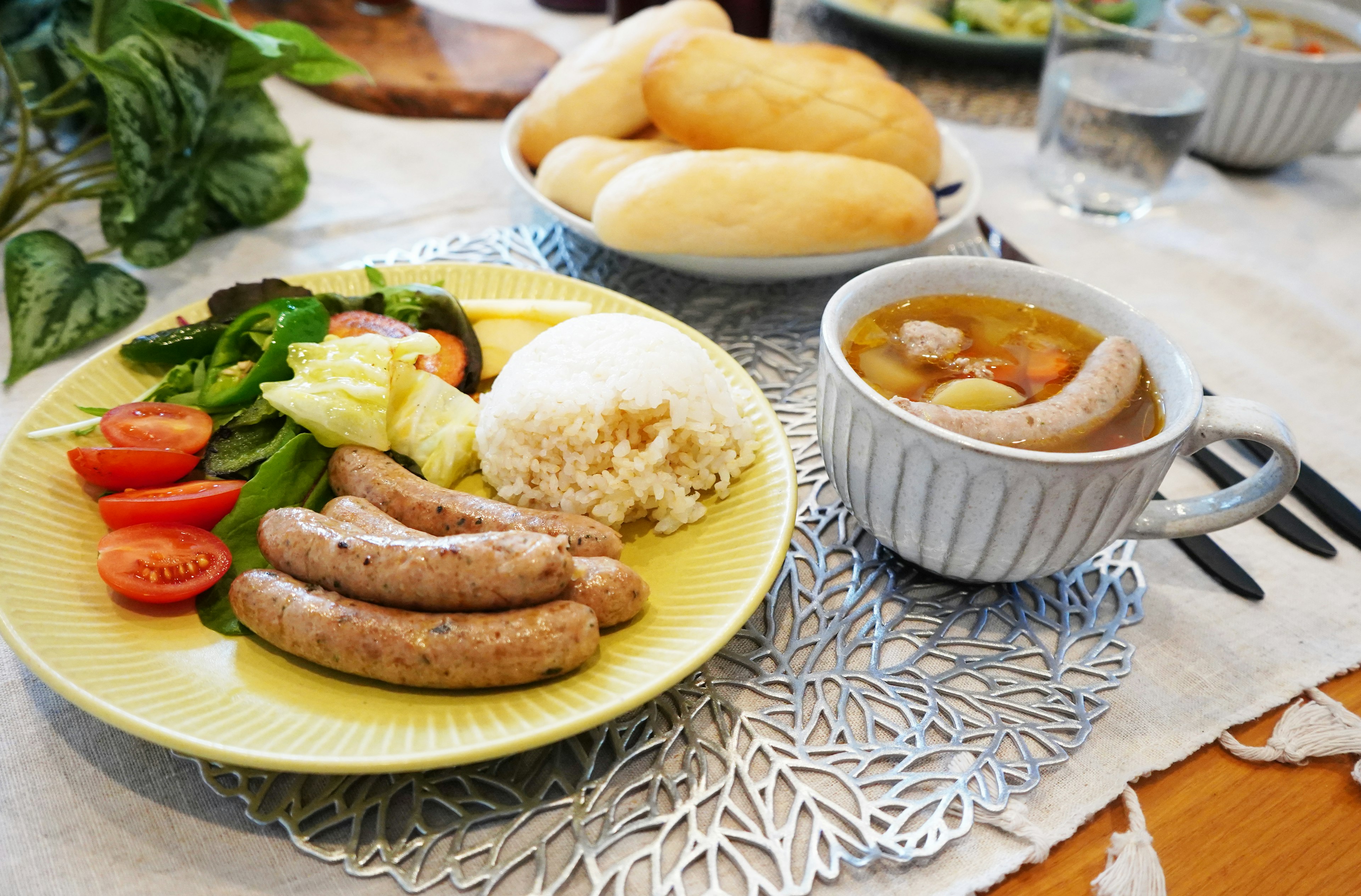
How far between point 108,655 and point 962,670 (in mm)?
1389

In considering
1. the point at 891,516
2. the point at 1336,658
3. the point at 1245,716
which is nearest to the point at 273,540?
the point at 891,516

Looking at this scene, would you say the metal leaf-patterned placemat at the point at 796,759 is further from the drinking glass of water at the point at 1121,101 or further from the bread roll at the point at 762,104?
the drinking glass of water at the point at 1121,101

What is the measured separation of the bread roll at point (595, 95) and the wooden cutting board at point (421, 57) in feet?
2.29

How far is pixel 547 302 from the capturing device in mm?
2180

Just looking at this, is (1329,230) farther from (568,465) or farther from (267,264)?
(267,264)

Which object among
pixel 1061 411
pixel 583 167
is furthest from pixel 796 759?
pixel 583 167

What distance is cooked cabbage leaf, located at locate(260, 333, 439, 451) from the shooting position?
1.81 meters

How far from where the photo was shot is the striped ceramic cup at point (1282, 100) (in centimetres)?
306

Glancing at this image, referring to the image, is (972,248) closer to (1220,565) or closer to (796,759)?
(1220,565)

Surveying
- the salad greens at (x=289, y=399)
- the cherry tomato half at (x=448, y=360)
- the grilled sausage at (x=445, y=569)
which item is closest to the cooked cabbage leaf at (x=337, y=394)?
the salad greens at (x=289, y=399)

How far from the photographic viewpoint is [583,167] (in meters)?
2.56

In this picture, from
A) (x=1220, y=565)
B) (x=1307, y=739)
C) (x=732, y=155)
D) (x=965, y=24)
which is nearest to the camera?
(x=1307, y=739)

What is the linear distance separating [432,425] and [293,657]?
1.85 feet

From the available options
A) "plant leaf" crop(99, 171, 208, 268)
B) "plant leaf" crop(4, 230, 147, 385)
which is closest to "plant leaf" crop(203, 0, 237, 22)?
"plant leaf" crop(99, 171, 208, 268)
